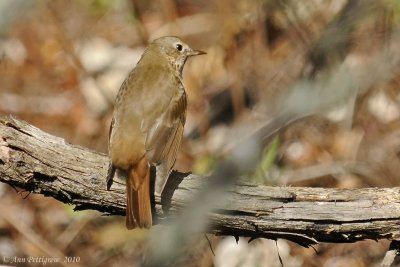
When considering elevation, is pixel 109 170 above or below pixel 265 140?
above

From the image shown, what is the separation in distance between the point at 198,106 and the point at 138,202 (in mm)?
3872

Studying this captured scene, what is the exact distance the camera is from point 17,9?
1.73 meters

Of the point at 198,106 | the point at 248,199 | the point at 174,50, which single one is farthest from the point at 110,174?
the point at 198,106

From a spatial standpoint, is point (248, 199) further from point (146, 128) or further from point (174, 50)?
Result: point (174, 50)

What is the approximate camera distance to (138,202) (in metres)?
3.63

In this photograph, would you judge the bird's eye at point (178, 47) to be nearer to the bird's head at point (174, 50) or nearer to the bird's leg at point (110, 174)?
the bird's head at point (174, 50)

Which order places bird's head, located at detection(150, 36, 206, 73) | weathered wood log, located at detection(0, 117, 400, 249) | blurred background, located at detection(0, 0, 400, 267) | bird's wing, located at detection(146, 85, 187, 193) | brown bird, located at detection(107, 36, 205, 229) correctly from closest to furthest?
weathered wood log, located at detection(0, 117, 400, 249)
brown bird, located at detection(107, 36, 205, 229)
bird's wing, located at detection(146, 85, 187, 193)
bird's head, located at detection(150, 36, 206, 73)
blurred background, located at detection(0, 0, 400, 267)

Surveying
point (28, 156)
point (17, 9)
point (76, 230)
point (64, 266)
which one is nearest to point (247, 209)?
point (28, 156)

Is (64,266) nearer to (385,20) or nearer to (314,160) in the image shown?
(314,160)

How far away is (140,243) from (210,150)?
3.15 ft

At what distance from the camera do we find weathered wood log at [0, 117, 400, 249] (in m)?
3.59

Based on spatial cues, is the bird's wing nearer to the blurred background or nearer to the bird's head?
the blurred background

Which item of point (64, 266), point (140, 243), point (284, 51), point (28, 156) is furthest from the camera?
point (284, 51)

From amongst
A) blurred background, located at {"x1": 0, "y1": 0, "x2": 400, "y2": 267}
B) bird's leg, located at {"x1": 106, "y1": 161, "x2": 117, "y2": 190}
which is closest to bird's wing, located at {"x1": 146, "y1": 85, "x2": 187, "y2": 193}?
bird's leg, located at {"x1": 106, "y1": 161, "x2": 117, "y2": 190}
